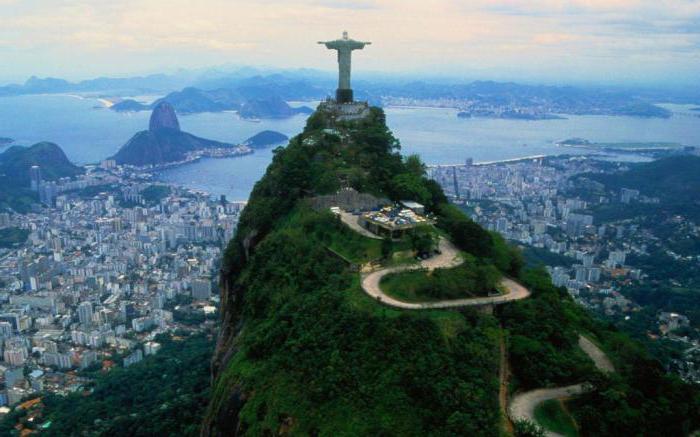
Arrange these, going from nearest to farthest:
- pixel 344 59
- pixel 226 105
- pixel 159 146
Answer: pixel 344 59 → pixel 159 146 → pixel 226 105

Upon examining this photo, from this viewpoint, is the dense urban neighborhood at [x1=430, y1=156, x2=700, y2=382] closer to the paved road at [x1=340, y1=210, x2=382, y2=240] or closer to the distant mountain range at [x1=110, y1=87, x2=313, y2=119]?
the paved road at [x1=340, y1=210, x2=382, y2=240]

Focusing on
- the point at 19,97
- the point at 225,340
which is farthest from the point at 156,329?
the point at 19,97

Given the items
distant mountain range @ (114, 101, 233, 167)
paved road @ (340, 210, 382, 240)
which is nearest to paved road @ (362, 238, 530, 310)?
paved road @ (340, 210, 382, 240)

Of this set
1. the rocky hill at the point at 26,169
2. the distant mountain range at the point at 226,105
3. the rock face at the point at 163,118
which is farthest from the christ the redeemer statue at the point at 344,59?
the distant mountain range at the point at 226,105

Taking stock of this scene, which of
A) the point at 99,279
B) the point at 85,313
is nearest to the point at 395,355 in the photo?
the point at 85,313

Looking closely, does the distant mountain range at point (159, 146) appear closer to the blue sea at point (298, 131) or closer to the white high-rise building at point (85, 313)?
the blue sea at point (298, 131)

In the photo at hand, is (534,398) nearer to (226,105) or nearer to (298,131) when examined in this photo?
(298,131)
